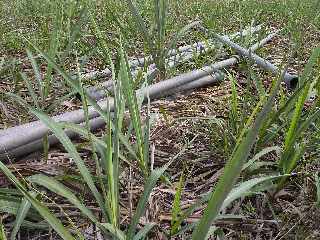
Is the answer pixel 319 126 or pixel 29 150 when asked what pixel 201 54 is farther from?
pixel 29 150

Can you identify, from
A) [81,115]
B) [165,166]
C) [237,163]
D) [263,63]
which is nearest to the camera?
[237,163]

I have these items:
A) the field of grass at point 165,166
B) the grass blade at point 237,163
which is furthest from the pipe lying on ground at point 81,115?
the grass blade at point 237,163

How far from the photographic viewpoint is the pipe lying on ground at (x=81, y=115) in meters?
1.09

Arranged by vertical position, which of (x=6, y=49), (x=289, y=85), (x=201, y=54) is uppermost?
(x=6, y=49)

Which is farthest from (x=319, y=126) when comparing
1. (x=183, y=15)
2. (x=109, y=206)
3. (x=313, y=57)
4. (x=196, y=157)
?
(x=183, y=15)

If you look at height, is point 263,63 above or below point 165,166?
above

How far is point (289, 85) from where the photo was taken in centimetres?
175

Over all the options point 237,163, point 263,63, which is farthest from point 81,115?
point 263,63

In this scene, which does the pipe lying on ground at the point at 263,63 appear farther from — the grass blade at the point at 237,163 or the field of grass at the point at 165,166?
the grass blade at the point at 237,163

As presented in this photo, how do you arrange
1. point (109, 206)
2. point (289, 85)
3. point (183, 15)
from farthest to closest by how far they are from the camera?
1. point (183, 15)
2. point (289, 85)
3. point (109, 206)

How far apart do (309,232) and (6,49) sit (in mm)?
1815

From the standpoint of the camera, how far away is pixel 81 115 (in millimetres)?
1306

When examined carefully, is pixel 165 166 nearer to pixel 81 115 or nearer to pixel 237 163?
pixel 237 163

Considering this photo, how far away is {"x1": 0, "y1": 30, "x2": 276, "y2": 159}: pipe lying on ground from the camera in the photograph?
1.09 metres
